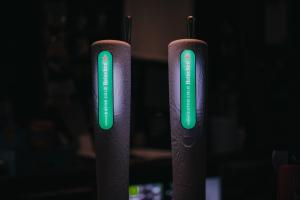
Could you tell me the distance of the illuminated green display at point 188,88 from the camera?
87cm

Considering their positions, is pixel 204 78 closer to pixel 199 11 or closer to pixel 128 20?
pixel 128 20

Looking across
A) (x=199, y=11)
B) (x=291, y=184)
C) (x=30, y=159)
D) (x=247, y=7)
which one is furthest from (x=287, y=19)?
(x=291, y=184)

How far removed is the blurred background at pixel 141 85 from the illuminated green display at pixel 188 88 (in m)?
1.11

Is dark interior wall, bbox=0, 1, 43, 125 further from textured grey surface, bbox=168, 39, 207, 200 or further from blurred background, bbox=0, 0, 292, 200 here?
textured grey surface, bbox=168, 39, 207, 200

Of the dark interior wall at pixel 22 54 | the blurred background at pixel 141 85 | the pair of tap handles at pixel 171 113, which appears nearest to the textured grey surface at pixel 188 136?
the pair of tap handles at pixel 171 113

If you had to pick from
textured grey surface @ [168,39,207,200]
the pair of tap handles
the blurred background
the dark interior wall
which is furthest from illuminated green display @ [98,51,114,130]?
the dark interior wall

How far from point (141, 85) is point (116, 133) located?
2058mm

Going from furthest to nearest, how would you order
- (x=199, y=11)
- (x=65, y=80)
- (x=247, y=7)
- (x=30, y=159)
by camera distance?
(x=199, y=11)
(x=247, y=7)
(x=65, y=80)
(x=30, y=159)

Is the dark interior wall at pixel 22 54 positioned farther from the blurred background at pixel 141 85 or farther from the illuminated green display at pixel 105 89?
the illuminated green display at pixel 105 89

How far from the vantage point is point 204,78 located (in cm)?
88

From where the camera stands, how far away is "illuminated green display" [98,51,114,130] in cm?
88

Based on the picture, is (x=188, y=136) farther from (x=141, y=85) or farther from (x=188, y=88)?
A: (x=141, y=85)

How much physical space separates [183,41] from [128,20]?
4.5 inches

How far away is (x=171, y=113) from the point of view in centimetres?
89
